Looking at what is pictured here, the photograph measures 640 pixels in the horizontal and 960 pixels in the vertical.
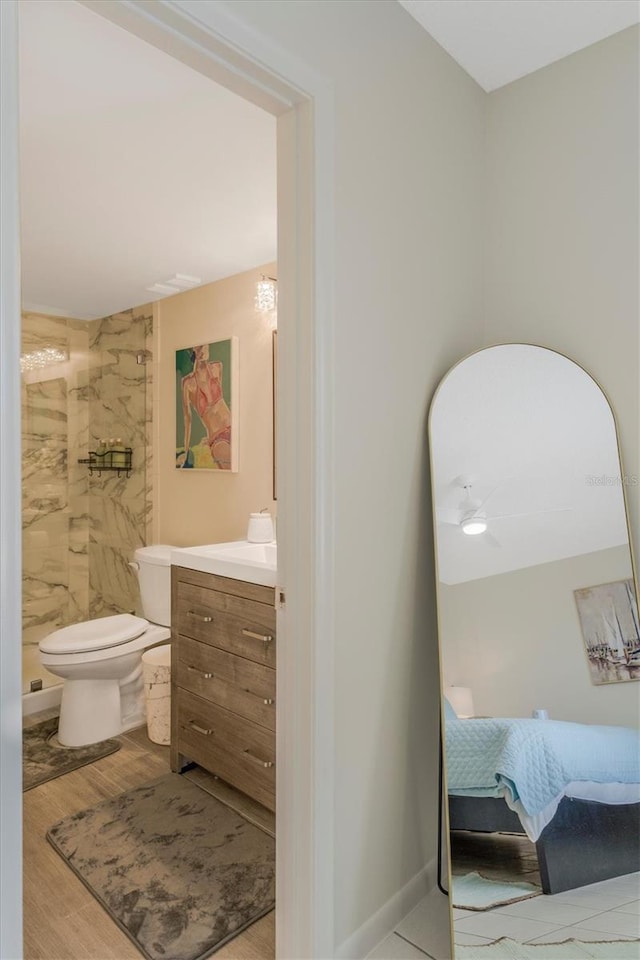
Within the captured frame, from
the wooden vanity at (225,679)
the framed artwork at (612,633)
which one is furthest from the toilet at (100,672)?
the framed artwork at (612,633)

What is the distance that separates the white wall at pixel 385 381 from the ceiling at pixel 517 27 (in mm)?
52

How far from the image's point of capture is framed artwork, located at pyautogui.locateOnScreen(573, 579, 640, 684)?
1.71 metres

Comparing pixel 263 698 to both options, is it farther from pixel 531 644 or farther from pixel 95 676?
pixel 95 676

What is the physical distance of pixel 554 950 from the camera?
148 cm

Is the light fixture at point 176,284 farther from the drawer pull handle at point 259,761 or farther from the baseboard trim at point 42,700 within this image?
the drawer pull handle at point 259,761

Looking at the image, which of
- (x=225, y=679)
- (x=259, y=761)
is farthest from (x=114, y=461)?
(x=259, y=761)

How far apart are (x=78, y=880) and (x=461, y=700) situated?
136 cm

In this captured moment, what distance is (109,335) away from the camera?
421cm

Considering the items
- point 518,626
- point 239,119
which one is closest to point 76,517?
point 239,119

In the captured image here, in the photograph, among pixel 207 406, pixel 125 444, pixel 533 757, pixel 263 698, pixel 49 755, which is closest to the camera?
pixel 533 757

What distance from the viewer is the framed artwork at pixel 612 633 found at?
1.71 meters

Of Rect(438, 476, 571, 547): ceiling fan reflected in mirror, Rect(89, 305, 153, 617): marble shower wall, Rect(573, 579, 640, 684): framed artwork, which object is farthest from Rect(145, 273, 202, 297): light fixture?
Rect(573, 579, 640, 684): framed artwork

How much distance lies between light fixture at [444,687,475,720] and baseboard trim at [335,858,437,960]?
1.78 feet

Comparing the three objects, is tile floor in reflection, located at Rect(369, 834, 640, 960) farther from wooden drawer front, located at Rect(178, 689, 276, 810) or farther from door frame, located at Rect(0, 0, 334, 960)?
wooden drawer front, located at Rect(178, 689, 276, 810)
